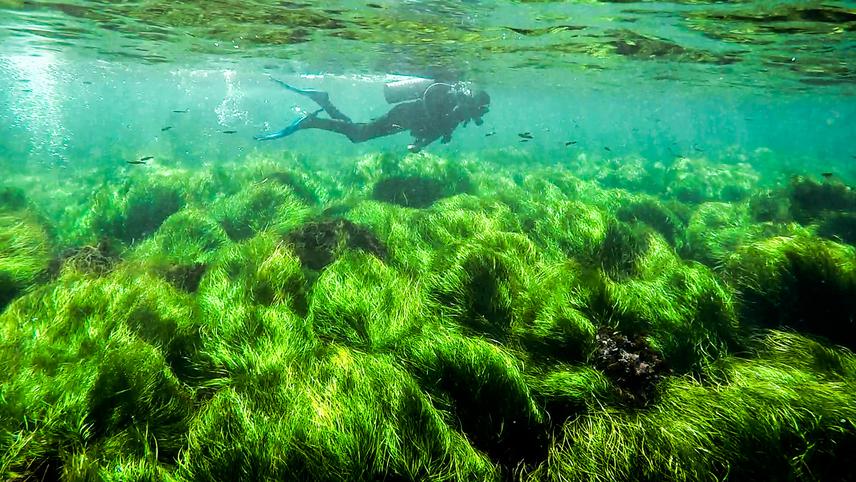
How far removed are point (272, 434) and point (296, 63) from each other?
32.7 metres

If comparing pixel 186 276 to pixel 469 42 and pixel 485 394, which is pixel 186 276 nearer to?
pixel 485 394

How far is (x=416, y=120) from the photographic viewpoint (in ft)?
49.7

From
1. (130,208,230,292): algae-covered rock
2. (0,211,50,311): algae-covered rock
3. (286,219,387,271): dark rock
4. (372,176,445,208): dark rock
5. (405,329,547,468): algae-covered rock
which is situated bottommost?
(372,176,445,208): dark rock

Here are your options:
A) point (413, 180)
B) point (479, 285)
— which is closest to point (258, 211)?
point (413, 180)

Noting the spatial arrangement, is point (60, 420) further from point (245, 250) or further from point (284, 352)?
point (245, 250)

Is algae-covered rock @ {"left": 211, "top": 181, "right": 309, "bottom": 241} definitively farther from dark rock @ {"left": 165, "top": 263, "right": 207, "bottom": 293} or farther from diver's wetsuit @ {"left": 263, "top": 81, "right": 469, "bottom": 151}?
diver's wetsuit @ {"left": 263, "top": 81, "right": 469, "bottom": 151}

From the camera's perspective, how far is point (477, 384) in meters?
3.46

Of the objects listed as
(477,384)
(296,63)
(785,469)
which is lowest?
(477,384)

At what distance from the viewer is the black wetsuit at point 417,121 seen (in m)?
14.6

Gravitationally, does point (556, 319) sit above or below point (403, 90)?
below

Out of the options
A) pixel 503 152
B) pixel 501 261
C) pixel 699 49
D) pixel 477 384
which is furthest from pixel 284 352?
pixel 503 152

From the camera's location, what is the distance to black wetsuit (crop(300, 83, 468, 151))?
14562 mm

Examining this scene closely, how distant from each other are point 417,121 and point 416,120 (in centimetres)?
5

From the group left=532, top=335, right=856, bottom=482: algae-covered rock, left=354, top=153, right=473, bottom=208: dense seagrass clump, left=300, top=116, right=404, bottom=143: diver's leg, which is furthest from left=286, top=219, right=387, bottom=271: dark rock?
left=300, top=116, right=404, bottom=143: diver's leg
